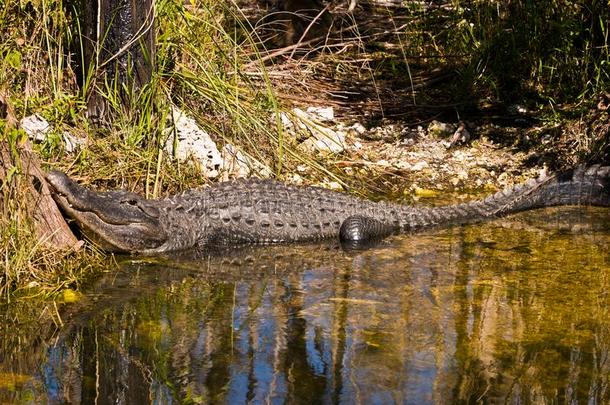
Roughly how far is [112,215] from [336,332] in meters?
2.05

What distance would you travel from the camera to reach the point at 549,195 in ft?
25.1

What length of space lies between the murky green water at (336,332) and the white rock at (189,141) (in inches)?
43.1

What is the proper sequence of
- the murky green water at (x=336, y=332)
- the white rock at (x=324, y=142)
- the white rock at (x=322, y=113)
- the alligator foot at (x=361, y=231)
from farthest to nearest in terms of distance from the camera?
the white rock at (x=322, y=113) < the white rock at (x=324, y=142) < the alligator foot at (x=361, y=231) < the murky green water at (x=336, y=332)

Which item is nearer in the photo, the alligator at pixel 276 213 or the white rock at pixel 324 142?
the alligator at pixel 276 213

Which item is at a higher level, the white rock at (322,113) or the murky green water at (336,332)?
the white rock at (322,113)

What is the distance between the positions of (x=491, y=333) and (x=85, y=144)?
3.23 metres

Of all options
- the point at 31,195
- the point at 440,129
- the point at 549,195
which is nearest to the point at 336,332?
the point at 31,195

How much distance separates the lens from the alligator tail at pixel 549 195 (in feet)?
24.3

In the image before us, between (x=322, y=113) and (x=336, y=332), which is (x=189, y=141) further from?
(x=336, y=332)

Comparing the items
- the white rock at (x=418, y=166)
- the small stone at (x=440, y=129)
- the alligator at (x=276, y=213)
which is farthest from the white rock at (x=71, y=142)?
the small stone at (x=440, y=129)

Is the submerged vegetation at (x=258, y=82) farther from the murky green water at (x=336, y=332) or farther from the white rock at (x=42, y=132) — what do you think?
the murky green water at (x=336, y=332)

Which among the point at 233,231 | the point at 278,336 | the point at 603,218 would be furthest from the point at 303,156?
the point at 278,336

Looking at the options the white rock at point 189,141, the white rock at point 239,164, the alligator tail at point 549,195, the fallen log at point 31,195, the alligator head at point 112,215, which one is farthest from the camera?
the white rock at point 239,164

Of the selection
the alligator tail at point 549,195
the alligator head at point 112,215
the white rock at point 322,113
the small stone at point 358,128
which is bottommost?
the alligator head at point 112,215
